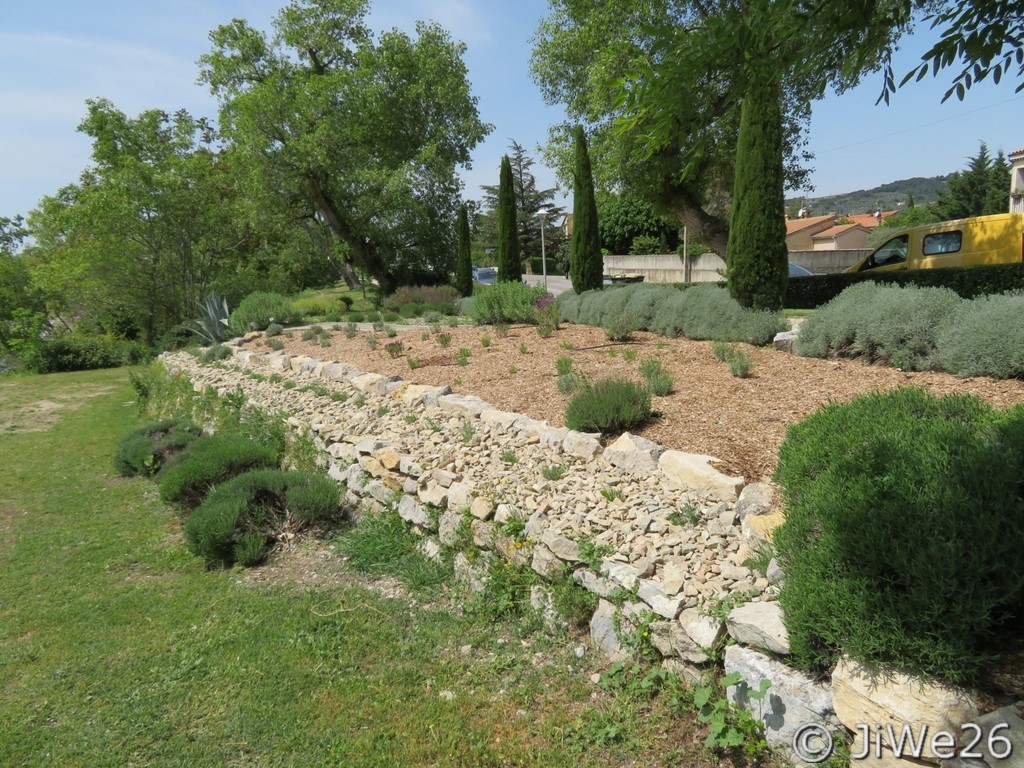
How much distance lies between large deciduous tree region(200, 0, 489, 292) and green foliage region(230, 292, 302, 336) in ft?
21.7

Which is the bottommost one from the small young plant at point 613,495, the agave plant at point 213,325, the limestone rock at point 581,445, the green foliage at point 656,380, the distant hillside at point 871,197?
the small young plant at point 613,495

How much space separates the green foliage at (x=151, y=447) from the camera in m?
6.77

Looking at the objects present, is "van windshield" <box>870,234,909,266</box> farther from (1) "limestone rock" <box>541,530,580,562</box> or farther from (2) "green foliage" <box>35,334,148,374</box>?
(2) "green foliage" <box>35,334,148,374</box>

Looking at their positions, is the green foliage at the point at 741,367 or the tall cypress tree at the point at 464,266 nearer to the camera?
the green foliage at the point at 741,367

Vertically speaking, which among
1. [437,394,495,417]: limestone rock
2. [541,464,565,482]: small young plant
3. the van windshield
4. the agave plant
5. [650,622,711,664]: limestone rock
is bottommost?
[650,622,711,664]: limestone rock

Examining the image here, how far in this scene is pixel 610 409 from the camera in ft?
14.4

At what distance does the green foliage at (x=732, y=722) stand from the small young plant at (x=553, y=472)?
1733 millimetres

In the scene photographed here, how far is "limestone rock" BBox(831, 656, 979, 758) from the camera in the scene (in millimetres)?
1788

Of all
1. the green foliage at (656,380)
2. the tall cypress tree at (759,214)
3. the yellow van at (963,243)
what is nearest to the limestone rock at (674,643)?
the green foliage at (656,380)

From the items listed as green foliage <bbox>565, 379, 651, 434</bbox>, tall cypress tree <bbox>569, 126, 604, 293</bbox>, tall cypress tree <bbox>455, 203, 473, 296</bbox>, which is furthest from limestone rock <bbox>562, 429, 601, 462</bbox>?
tall cypress tree <bbox>455, 203, 473, 296</bbox>

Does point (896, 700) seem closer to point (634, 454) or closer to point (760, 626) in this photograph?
point (760, 626)

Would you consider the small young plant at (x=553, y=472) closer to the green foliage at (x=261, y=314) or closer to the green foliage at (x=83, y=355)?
the green foliage at (x=261, y=314)

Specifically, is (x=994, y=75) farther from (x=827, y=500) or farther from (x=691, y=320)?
(x=691, y=320)

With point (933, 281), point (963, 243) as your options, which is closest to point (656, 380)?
point (933, 281)
